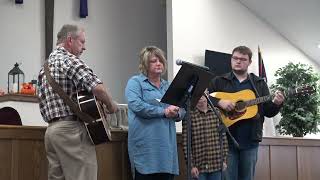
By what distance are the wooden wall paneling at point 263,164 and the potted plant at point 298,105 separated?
84.9 inches

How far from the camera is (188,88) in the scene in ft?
10.8

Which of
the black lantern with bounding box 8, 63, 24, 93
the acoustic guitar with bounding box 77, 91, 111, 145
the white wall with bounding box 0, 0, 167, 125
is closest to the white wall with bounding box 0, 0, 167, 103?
the white wall with bounding box 0, 0, 167, 125

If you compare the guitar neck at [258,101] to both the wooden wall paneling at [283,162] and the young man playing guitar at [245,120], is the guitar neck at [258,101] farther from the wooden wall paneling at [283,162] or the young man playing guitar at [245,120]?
the wooden wall paneling at [283,162]

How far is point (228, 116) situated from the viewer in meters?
4.12

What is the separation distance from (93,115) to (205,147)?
1134 millimetres

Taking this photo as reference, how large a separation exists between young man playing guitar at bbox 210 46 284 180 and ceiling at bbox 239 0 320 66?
3.43 m

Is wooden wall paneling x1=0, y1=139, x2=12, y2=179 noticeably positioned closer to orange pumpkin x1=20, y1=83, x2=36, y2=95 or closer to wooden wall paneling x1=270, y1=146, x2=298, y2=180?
orange pumpkin x1=20, y1=83, x2=36, y2=95

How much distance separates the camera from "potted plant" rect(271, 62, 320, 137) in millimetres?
7566

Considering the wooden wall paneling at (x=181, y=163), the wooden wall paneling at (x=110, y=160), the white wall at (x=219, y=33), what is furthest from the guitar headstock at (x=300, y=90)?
the white wall at (x=219, y=33)

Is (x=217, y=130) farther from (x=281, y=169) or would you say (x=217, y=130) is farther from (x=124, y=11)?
(x=124, y=11)

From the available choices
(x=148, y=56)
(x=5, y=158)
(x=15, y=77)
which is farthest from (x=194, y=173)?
(x=15, y=77)

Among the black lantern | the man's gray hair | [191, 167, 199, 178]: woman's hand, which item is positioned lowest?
[191, 167, 199, 178]: woman's hand

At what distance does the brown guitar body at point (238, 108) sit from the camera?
4.09m

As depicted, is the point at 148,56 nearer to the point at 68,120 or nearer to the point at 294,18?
the point at 68,120
